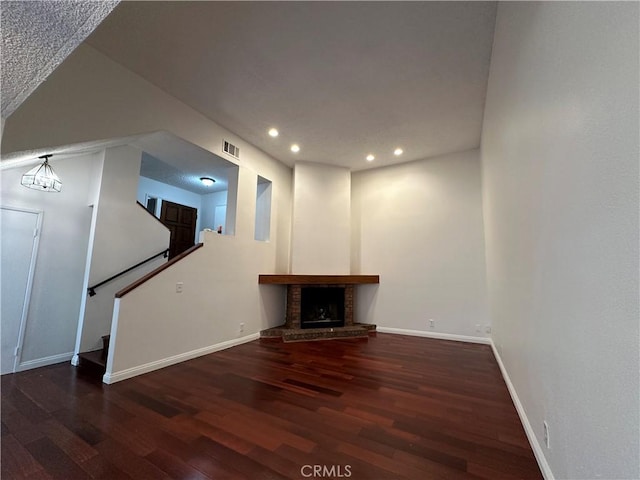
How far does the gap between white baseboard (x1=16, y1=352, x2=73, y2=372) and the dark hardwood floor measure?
182 mm

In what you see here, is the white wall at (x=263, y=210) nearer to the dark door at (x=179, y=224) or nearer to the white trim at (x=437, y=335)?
the dark door at (x=179, y=224)

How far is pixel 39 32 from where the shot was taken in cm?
80

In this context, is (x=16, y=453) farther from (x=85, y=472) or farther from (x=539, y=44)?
(x=539, y=44)

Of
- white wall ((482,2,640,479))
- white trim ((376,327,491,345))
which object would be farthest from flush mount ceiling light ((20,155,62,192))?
white trim ((376,327,491,345))

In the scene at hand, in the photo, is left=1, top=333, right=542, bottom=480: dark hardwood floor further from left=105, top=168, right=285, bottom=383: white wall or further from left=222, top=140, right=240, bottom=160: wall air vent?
left=222, top=140, right=240, bottom=160: wall air vent

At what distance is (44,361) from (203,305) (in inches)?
78.6

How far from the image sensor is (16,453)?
166 cm

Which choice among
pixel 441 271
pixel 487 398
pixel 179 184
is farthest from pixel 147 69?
pixel 441 271

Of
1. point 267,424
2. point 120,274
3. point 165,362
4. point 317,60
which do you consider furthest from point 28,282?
point 317,60

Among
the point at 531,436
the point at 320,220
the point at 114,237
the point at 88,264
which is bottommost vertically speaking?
the point at 531,436

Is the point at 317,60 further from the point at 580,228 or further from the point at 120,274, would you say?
the point at 120,274

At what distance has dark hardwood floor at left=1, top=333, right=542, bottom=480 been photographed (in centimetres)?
155

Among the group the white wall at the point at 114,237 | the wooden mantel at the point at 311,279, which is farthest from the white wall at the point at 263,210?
the white wall at the point at 114,237

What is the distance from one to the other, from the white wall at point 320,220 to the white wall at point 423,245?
471mm
